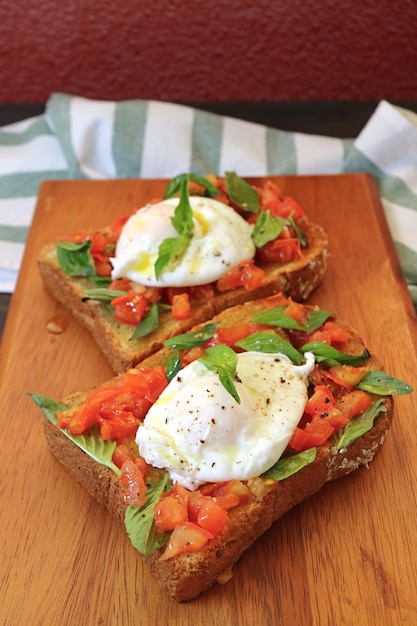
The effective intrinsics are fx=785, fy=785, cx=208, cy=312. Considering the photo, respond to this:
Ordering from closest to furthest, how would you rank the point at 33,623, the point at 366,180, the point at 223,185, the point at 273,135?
1. the point at 33,623
2. the point at 223,185
3. the point at 366,180
4. the point at 273,135

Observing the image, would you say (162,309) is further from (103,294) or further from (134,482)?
(134,482)

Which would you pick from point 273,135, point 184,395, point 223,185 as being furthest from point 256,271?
point 273,135

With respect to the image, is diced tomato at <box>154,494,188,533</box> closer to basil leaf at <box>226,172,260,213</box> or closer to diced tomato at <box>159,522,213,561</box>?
diced tomato at <box>159,522,213,561</box>

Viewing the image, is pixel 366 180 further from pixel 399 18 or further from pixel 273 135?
pixel 399 18

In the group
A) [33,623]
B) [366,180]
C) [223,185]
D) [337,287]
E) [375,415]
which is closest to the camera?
[33,623]

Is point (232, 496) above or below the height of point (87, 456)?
above

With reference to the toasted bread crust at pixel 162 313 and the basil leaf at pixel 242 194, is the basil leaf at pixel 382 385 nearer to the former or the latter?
the toasted bread crust at pixel 162 313

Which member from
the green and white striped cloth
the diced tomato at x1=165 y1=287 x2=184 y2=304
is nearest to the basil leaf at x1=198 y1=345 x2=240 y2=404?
the diced tomato at x1=165 y1=287 x2=184 y2=304
